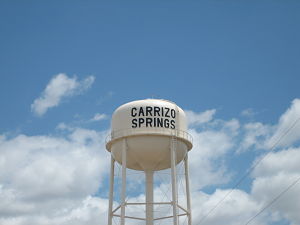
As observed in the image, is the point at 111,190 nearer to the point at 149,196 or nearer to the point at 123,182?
the point at 123,182

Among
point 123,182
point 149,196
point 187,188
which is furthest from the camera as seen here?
point 149,196

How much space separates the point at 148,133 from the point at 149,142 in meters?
0.50

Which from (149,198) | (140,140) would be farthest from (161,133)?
(149,198)

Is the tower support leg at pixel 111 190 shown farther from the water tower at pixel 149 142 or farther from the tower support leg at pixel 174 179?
the tower support leg at pixel 174 179

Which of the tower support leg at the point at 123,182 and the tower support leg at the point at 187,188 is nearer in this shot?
the tower support leg at the point at 123,182

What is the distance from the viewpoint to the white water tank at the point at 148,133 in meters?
25.2

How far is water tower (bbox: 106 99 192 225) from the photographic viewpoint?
82.5 feet

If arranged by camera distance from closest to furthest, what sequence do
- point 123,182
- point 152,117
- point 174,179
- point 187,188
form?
point 123,182 → point 174,179 → point 152,117 → point 187,188

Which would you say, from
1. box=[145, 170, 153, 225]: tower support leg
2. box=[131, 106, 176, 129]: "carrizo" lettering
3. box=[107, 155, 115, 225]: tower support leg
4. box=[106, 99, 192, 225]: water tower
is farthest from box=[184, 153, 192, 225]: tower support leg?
box=[107, 155, 115, 225]: tower support leg

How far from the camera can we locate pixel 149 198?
2709 centimetres

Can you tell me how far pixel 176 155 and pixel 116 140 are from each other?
3411 millimetres

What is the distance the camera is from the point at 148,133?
2505cm

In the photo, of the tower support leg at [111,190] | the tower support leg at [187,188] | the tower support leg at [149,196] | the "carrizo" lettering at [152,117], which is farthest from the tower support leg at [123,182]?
the tower support leg at [187,188]

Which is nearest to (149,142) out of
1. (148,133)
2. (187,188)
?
(148,133)
